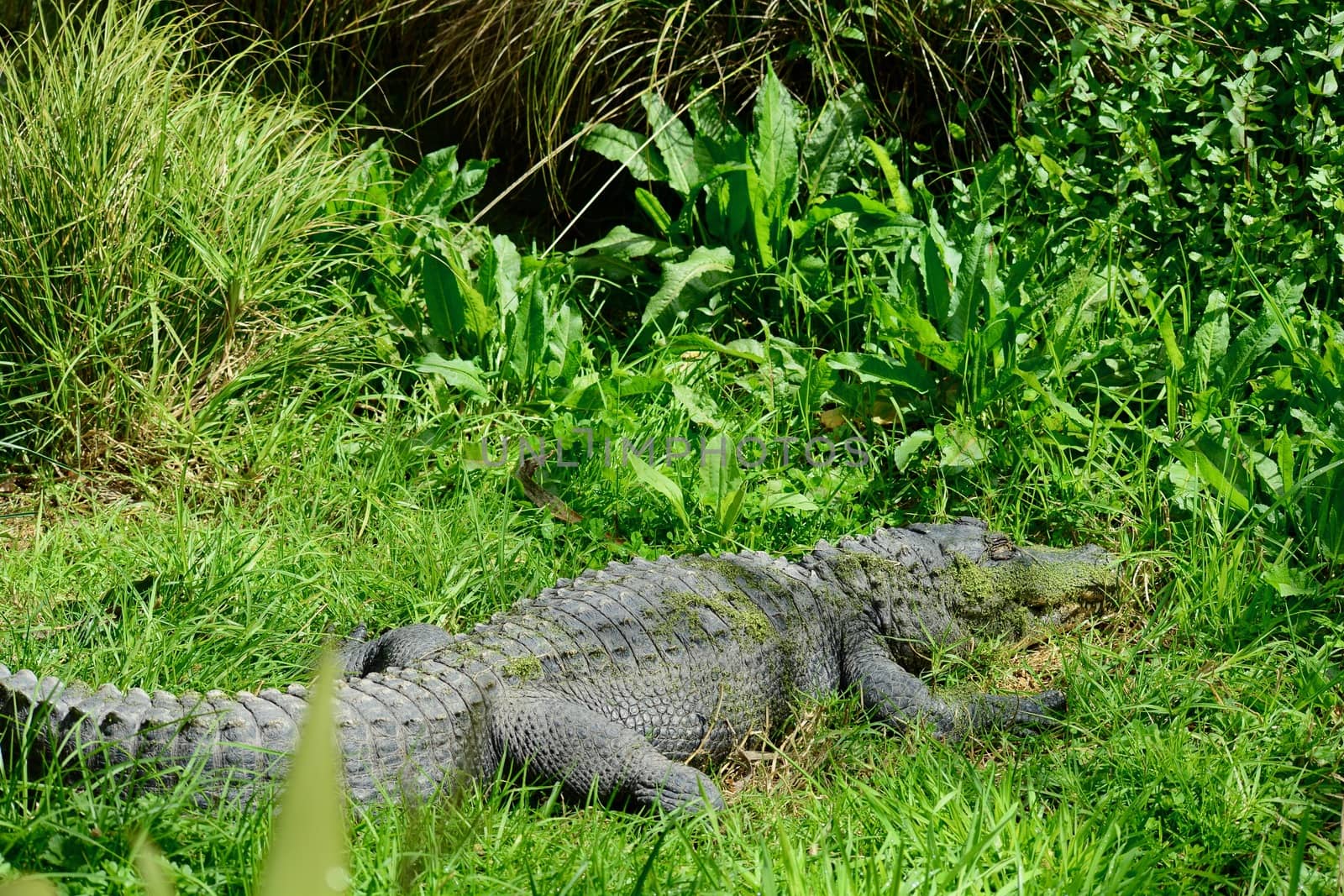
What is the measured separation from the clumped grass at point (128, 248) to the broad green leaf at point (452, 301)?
430mm

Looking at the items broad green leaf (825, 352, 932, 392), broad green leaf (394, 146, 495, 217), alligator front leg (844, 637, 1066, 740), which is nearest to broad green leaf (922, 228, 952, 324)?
broad green leaf (825, 352, 932, 392)

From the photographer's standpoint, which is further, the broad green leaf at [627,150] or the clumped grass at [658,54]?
the broad green leaf at [627,150]

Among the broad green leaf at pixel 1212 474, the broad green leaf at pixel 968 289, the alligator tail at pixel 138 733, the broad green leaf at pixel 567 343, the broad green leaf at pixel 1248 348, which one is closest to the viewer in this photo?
the alligator tail at pixel 138 733

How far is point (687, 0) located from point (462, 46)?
1065 mm

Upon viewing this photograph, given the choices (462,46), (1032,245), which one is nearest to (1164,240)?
(1032,245)

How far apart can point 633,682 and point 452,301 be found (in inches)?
78.8

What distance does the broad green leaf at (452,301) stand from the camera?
4316mm

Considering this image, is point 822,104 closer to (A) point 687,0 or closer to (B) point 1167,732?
(A) point 687,0

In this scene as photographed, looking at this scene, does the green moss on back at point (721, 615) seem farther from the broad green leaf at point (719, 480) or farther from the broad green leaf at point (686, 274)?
the broad green leaf at point (686, 274)

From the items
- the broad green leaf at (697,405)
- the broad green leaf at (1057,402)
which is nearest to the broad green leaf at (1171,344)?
the broad green leaf at (1057,402)

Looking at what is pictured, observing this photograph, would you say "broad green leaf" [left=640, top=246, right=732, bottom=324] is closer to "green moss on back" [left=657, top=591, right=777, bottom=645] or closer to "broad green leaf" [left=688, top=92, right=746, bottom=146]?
"broad green leaf" [left=688, top=92, right=746, bottom=146]

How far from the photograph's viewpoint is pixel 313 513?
12.1ft

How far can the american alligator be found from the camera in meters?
2.34

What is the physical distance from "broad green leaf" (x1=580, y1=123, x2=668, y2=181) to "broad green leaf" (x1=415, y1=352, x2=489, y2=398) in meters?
1.23
